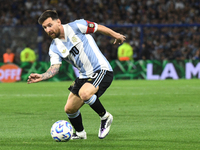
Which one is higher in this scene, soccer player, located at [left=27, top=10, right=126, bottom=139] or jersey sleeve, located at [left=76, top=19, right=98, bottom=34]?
jersey sleeve, located at [left=76, top=19, right=98, bottom=34]

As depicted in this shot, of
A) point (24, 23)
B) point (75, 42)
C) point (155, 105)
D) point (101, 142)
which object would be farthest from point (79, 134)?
point (24, 23)

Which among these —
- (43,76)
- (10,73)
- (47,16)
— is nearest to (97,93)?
(43,76)

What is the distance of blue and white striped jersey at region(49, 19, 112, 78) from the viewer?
574 cm

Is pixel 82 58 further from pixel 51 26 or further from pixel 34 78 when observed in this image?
pixel 34 78

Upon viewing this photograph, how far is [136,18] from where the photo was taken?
23.9m

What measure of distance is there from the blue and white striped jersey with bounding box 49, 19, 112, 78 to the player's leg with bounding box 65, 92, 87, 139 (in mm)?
349

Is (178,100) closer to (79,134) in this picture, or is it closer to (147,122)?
(147,122)

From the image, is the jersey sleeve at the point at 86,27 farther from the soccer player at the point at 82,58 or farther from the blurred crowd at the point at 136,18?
the blurred crowd at the point at 136,18

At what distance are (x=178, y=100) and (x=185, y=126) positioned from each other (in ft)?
13.7

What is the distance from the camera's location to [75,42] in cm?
575

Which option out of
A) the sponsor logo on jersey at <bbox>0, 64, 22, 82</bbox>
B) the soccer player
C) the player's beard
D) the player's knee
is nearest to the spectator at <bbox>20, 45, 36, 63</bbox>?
the sponsor logo on jersey at <bbox>0, 64, 22, 82</bbox>

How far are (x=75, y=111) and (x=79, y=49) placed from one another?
0.89 metres

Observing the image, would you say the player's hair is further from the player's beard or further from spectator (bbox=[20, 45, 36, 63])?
spectator (bbox=[20, 45, 36, 63])

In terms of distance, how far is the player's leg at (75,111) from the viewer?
5.89 metres
